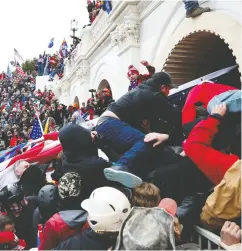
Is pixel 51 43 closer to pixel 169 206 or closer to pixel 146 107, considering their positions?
pixel 146 107

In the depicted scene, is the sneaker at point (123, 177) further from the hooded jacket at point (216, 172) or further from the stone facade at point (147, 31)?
the stone facade at point (147, 31)

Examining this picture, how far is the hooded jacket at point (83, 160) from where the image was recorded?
3488 millimetres

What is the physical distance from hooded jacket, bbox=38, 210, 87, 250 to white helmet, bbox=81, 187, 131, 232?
1.25 ft

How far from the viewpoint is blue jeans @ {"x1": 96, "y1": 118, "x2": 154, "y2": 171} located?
135 inches

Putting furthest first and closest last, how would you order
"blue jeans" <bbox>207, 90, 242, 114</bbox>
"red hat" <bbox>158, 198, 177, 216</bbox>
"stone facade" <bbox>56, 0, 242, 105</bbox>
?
"stone facade" <bbox>56, 0, 242, 105</bbox> → "blue jeans" <bbox>207, 90, 242, 114</bbox> → "red hat" <bbox>158, 198, 177, 216</bbox>

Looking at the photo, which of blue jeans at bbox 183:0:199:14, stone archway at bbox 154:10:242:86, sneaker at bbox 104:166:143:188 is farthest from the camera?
blue jeans at bbox 183:0:199:14

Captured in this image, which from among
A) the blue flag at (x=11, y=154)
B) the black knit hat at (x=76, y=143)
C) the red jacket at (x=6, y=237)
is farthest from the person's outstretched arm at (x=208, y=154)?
the blue flag at (x=11, y=154)

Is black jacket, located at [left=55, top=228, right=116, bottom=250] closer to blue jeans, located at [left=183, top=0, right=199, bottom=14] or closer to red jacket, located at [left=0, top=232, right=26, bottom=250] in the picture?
red jacket, located at [left=0, top=232, right=26, bottom=250]

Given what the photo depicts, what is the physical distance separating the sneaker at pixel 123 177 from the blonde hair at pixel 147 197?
205mm

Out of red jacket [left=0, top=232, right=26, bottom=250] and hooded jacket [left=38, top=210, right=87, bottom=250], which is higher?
hooded jacket [left=38, top=210, right=87, bottom=250]

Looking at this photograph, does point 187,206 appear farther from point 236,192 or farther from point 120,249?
point 120,249

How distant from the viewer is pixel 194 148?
9.16 ft

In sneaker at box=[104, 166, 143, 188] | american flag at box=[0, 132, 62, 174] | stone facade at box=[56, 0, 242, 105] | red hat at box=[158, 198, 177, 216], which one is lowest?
american flag at box=[0, 132, 62, 174]

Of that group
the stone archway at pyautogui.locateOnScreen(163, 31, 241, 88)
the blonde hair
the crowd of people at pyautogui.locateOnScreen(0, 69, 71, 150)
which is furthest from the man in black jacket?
the crowd of people at pyautogui.locateOnScreen(0, 69, 71, 150)
